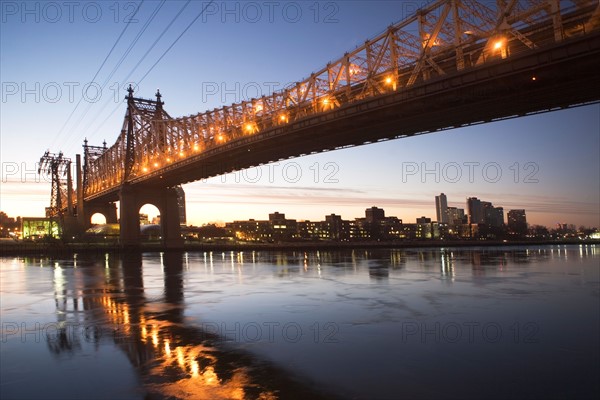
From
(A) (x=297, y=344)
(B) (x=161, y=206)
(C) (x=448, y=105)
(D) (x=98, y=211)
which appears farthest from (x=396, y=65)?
(D) (x=98, y=211)

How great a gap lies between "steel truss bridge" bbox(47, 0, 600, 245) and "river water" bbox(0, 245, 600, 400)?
49.5ft

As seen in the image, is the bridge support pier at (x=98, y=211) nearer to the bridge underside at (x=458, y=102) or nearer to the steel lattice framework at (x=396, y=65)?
the steel lattice framework at (x=396, y=65)

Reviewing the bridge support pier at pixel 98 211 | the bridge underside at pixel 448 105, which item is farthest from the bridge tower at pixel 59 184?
the bridge underside at pixel 448 105

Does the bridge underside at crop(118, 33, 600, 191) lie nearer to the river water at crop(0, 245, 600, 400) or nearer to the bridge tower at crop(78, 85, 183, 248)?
the river water at crop(0, 245, 600, 400)

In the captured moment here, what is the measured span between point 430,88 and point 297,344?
93.5ft

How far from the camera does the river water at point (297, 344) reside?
975 centimetres

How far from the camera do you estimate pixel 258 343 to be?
13664mm

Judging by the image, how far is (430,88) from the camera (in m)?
37.0

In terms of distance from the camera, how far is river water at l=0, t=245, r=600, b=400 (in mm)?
9750

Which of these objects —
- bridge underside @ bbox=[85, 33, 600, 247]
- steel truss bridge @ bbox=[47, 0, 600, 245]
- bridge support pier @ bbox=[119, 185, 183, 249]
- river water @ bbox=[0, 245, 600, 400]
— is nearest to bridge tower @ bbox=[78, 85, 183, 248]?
bridge support pier @ bbox=[119, 185, 183, 249]

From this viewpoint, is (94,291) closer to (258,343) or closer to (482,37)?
(258,343)

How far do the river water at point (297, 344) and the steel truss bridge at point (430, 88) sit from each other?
49.5 ft

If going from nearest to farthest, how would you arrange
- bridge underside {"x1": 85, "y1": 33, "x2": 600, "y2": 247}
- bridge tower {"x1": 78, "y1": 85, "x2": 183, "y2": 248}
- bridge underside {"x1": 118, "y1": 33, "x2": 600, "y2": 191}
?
bridge underside {"x1": 118, "y1": 33, "x2": 600, "y2": 191} < bridge underside {"x1": 85, "y1": 33, "x2": 600, "y2": 247} < bridge tower {"x1": 78, "y1": 85, "x2": 183, "y2": 248}

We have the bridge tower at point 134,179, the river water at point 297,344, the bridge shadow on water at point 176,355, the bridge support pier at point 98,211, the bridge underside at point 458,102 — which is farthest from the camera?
the bridge support pier at point 98,211
